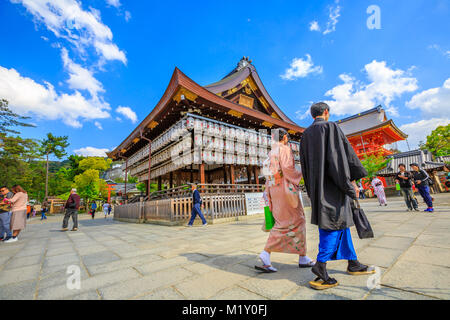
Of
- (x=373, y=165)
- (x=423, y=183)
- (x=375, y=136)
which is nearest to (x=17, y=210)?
(x=423, y=183)

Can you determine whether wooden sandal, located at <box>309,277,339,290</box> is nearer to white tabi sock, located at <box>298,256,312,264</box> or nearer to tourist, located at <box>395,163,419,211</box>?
white tabi sock, located at <box>298,256,312,264</box>

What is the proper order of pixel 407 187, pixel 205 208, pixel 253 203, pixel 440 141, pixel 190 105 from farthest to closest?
1. pixel 440 141
2. pixel 253 203
3. pixel 190 105
4. pixel 205 208
5. pixel 407 187

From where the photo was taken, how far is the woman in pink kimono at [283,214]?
81.4 inches

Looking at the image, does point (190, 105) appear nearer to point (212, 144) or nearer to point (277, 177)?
point (212, 144)

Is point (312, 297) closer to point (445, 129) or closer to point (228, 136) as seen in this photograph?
point (228, 136)

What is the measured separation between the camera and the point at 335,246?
169 centimetres

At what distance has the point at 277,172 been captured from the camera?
7.52ft

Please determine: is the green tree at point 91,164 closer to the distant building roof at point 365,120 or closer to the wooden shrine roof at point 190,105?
the wooden shrine roof at point 190,105

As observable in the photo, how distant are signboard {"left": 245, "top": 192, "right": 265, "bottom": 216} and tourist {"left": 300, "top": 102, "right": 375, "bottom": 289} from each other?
6.58m

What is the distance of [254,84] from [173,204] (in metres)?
9.03

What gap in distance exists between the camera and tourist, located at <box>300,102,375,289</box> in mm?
1663

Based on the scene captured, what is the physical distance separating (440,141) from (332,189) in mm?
34637

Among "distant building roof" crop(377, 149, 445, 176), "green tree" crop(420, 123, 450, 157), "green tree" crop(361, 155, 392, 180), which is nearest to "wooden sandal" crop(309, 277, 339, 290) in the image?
"green tree" crop(361, 155, 392, 180)
